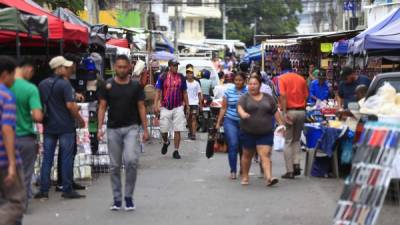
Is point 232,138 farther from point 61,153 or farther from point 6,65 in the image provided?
point 6,65

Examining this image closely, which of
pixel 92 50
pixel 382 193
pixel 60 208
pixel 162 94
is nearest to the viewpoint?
pixel 382 193

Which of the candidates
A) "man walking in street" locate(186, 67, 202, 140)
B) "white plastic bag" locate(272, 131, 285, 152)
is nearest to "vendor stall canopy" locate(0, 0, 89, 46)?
"white plastic bag" locate(272, 131, 285, 152)

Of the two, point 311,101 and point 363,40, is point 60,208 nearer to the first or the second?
point 363,40

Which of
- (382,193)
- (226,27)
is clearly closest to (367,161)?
(382,193)

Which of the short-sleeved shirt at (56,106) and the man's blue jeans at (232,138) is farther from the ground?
the short-sleeved shirt at (56,106)

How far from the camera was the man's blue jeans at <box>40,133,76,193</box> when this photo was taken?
10.9m

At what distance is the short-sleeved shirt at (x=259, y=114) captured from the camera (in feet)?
39.9

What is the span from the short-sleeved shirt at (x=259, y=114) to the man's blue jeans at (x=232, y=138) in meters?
0.89

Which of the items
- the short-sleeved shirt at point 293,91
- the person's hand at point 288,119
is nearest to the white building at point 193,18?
the short-sleeved shirt at point 293,91

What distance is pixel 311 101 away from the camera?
19.3m

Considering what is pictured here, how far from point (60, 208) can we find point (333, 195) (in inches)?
152

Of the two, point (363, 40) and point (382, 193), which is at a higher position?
point (363, 40)

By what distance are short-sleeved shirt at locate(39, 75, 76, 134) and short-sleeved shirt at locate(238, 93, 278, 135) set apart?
2.77 m

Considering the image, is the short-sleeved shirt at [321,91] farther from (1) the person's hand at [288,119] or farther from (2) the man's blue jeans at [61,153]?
(2) the man's blue jeans at [61,153]
